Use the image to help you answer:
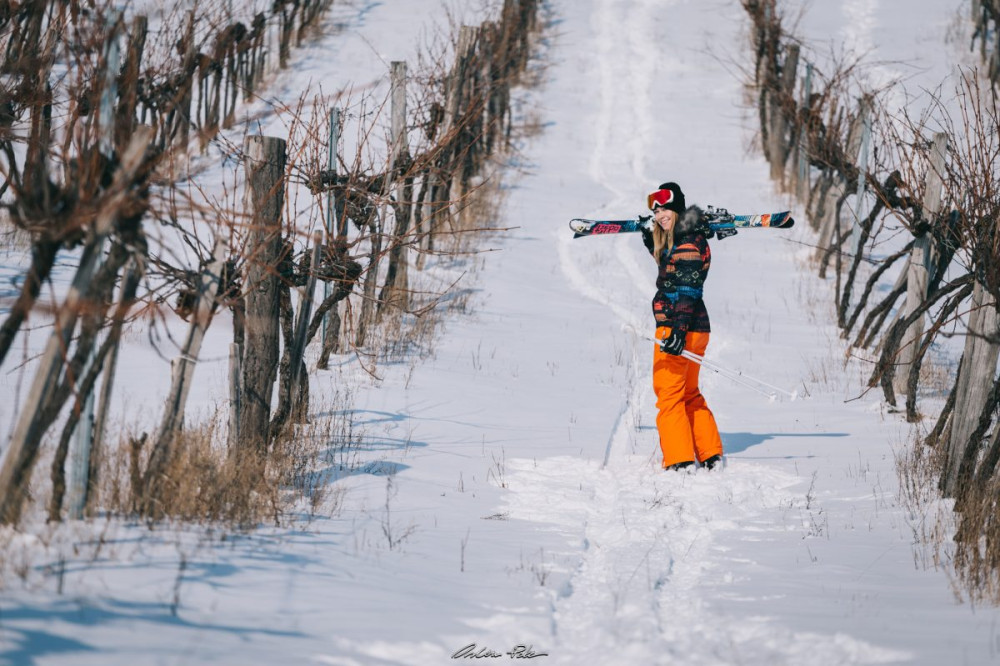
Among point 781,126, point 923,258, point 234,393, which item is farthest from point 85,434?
point 781,126

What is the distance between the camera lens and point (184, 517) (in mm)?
4805

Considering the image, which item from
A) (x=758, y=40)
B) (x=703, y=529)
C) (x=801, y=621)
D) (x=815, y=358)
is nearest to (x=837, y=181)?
(x=815, y=358)

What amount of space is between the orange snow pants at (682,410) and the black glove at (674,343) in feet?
0.13

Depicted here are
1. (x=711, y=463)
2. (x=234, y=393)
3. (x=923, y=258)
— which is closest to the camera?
(x=234, y=393)

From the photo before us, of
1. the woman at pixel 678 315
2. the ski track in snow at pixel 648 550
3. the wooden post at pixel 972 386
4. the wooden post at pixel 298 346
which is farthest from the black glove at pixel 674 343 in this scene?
the wooden post at pixel 298 346

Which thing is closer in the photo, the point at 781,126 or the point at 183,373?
the point at 183,373

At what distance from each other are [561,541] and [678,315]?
222 centimetres

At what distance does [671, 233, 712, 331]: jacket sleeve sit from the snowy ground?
1211 mm

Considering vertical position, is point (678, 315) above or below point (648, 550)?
above

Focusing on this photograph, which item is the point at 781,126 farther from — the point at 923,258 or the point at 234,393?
the point at 234,393

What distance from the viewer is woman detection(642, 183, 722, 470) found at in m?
7.18

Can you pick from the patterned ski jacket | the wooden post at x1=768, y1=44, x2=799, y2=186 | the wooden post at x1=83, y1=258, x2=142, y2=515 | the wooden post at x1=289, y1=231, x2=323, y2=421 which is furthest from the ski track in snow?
the wooden post at x1=768, y1=44, x2=799, y2=186

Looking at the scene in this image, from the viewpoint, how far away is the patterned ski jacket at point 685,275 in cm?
718

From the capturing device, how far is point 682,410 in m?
7.27
